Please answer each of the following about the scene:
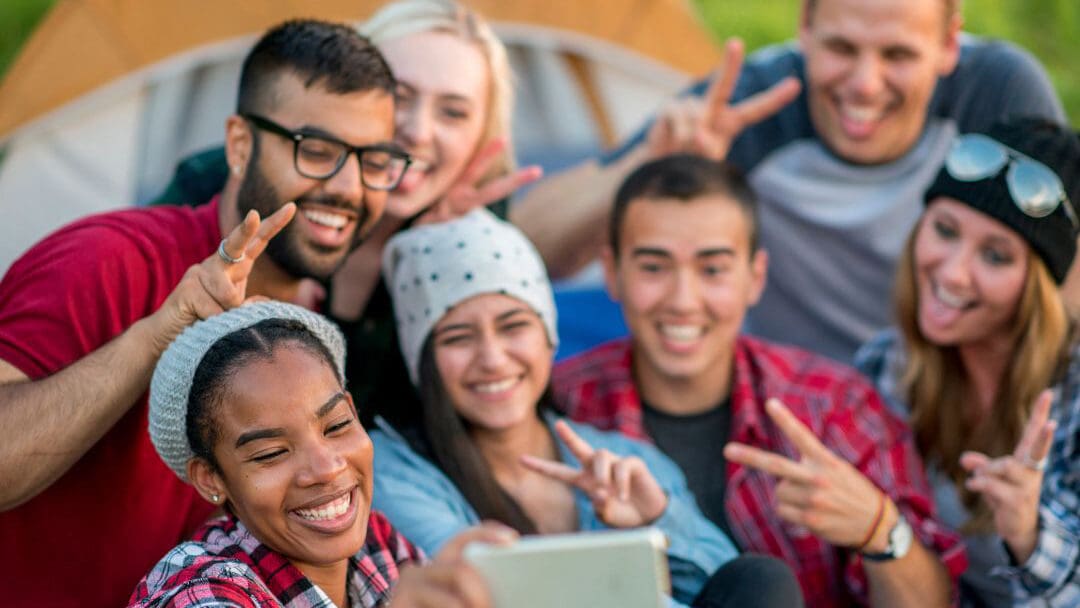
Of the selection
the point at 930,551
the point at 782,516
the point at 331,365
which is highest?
the point at 331,365

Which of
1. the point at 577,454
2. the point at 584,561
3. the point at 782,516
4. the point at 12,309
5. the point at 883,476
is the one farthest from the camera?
the point at 883,476

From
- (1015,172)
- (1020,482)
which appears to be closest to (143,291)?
(1020,482)

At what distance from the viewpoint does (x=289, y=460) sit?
6.01 ft

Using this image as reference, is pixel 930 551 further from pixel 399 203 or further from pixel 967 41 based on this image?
pixel 967 41

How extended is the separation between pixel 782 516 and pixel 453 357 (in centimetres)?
71

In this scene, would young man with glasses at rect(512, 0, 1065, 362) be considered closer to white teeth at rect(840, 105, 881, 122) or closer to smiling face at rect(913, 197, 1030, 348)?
white teeth at rect(840, 105, 881, 122)

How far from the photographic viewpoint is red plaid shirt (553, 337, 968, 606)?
2744 millimetres

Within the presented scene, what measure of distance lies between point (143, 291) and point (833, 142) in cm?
213

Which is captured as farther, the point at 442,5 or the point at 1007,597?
the point at 442,5

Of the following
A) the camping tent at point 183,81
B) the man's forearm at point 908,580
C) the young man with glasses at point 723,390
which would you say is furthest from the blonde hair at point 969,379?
the camping tent at point 183,81

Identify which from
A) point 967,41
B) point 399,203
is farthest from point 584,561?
point 967,41

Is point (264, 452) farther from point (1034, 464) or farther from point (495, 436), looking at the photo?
point (1034, 464)

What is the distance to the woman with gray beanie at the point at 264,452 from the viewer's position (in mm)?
1819

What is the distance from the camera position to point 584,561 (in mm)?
1319
